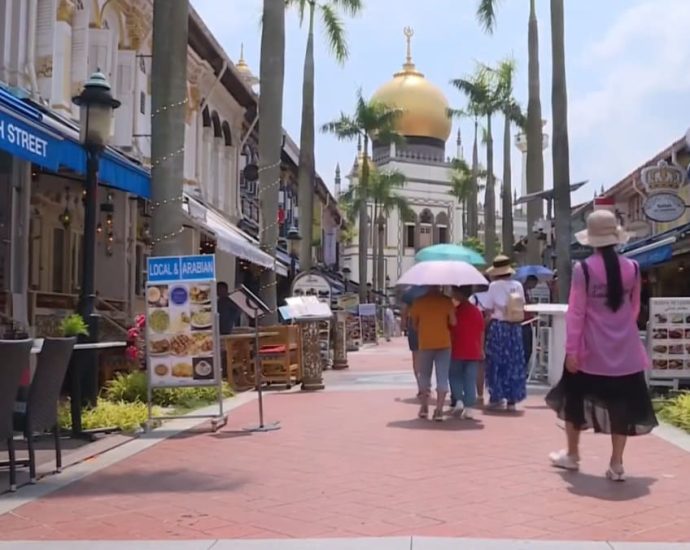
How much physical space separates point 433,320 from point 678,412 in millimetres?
2753

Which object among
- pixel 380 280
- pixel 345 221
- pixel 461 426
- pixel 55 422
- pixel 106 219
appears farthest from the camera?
pixel 345 221

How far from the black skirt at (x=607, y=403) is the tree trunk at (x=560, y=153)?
518 inches

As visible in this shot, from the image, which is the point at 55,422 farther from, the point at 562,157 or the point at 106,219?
the point at 562,157

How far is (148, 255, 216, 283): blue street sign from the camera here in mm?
10281

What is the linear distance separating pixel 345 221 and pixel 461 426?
192ft

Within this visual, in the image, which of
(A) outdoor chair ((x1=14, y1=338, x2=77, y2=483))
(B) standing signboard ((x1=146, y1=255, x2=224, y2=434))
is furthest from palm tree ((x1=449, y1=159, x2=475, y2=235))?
(A) outdoor chair ((x1=14, y1=338, x2=77, y2=483))

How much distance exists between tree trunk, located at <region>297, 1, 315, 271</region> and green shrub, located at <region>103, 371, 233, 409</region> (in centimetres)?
1382

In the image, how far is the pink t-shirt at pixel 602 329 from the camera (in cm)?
706

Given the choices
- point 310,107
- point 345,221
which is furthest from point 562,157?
point 345,221

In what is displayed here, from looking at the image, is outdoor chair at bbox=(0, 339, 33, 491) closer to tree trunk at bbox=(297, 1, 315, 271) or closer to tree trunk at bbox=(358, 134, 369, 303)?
tree trunk at bbox=(297, 1, 315, 271)

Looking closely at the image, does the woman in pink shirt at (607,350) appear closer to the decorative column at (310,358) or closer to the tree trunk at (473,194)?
the decorative column at (310,358)

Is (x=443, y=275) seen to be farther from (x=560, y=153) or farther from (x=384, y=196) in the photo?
(x=384, y=196)

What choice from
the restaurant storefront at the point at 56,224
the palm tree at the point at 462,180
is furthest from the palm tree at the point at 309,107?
the palm tree at the point at 462,180

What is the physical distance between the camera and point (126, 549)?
5.12 m
